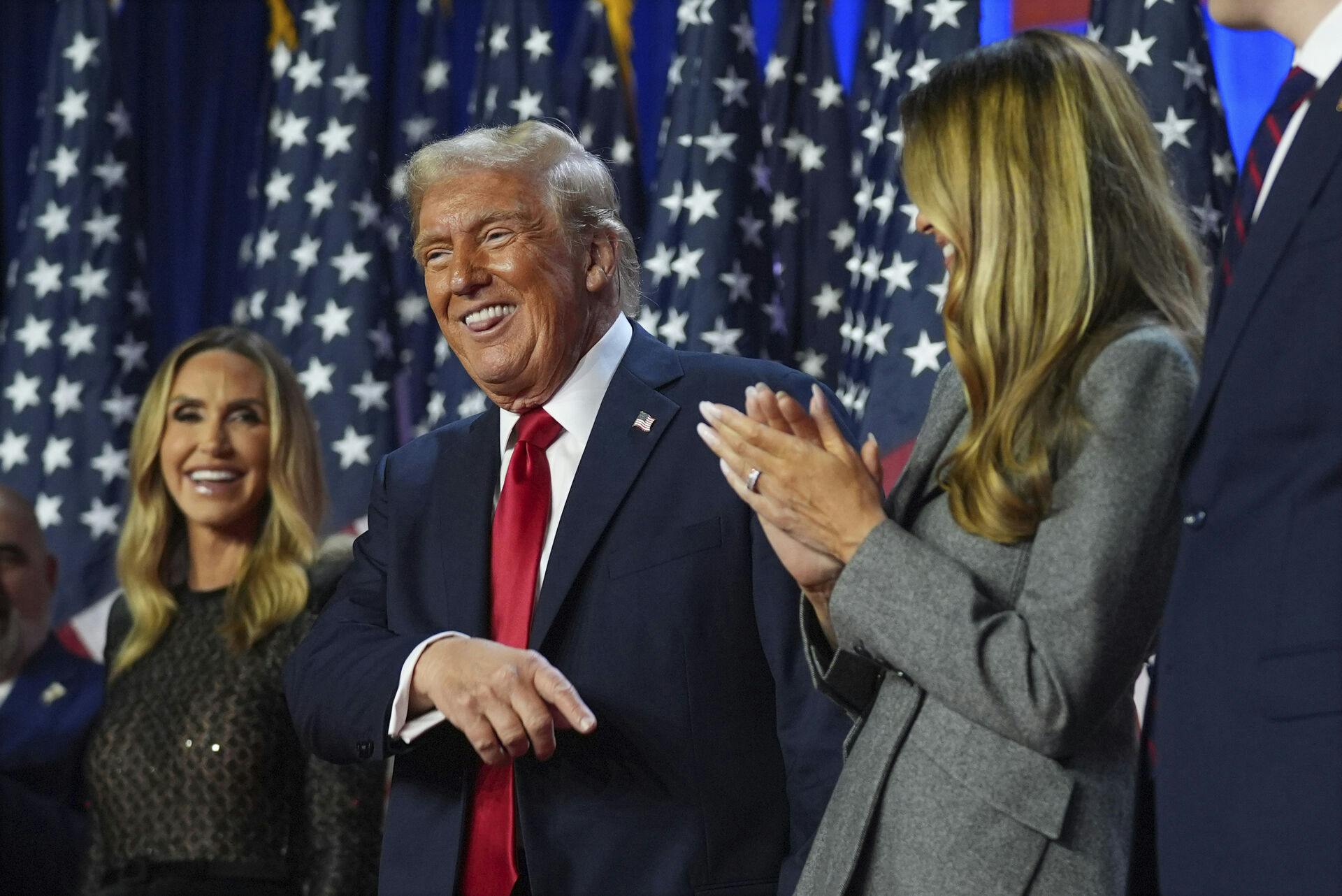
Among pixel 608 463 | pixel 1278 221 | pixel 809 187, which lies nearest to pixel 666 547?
pixel 608 463

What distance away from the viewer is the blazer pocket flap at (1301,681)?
129cm

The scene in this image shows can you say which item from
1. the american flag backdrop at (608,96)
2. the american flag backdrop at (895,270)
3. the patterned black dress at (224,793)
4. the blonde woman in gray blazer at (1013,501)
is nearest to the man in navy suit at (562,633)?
the blonde woman in gray blazer at (1013,501)

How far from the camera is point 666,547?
2.25 metres

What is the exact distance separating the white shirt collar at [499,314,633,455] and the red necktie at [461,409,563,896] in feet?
0.08

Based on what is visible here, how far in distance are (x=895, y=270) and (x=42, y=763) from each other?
7.65 feet

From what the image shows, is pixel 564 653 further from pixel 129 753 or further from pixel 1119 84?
pixel 129 753

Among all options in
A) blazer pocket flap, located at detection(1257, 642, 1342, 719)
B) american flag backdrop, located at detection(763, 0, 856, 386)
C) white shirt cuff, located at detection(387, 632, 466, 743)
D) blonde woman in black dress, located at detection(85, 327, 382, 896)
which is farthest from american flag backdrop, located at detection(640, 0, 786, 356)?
blazer pocket flap, located at detection(1257, 642, 1342, 719)

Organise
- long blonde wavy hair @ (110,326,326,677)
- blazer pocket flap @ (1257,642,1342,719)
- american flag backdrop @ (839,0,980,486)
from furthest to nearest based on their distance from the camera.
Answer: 1. american flag backdrop @ (839,0,980,486)
2. long blonde wavy hair @ (110,326,326,677)
3. blazer pocket flap @ (1257,642,1342,719)

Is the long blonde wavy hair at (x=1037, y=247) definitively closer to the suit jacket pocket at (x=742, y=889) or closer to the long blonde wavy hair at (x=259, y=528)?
the suit jacket pocket at (x=742, y=889)

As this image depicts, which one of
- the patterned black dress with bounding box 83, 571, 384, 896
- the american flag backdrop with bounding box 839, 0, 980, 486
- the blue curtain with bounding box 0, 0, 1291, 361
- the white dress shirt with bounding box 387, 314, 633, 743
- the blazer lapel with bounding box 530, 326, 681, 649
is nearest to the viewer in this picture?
the blazer lapel with bounding box 530, 326, 681, 649

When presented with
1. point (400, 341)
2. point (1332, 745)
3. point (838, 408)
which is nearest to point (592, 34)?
point (400, 341)

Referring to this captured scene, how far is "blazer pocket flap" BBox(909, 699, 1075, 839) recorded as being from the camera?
5.02 feet

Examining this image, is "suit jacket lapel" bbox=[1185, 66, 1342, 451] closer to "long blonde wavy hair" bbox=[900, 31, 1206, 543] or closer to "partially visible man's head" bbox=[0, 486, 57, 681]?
"long blonde wavy hair" bbox=[900, 31, 1206, 543]

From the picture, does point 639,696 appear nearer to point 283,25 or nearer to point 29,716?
point 29,716
